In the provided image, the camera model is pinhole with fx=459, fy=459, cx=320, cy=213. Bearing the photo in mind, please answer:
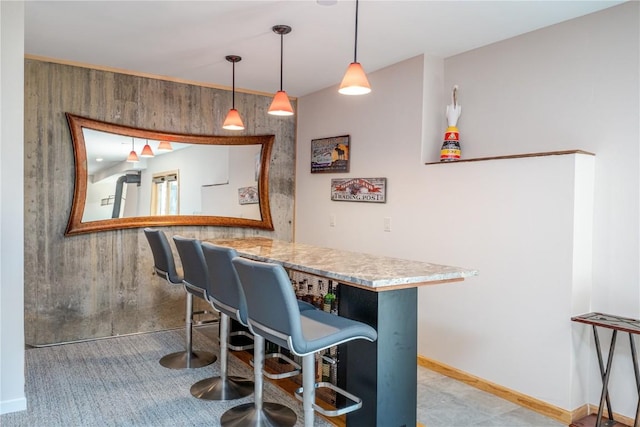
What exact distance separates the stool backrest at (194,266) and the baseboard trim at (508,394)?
1851 mm

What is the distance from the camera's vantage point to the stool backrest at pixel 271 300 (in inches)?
71.6

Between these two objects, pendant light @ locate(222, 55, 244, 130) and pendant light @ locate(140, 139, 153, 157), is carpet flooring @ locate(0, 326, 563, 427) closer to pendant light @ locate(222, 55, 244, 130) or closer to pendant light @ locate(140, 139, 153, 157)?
pendant light @ locate(140, 139, 153, 157)

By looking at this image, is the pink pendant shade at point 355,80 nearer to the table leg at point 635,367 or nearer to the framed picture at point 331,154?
the framed picture at point 331,154

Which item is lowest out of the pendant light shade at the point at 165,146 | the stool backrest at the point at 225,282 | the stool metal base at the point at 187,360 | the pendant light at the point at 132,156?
the stool metal base at the point at 187,360

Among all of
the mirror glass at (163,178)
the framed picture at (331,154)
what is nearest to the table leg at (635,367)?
the framed picture at (331,154)

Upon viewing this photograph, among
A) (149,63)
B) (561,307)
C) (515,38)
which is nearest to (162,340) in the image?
(149,63)

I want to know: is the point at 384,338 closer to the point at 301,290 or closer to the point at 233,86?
the point at 301,290

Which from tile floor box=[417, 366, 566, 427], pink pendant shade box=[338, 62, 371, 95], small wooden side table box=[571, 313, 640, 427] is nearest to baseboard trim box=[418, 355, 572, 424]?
tile floor box=[417, 366, 566, 427]

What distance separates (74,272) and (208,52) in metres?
2.18

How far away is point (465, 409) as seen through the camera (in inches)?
112

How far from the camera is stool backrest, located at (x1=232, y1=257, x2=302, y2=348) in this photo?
1.82 meters

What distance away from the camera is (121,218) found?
161 inches

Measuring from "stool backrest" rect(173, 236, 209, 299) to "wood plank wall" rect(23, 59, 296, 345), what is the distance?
56.9 inches

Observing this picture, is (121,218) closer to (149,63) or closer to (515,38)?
(149,63)
